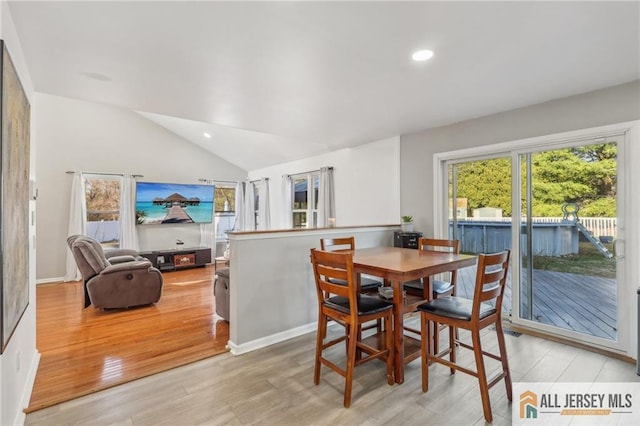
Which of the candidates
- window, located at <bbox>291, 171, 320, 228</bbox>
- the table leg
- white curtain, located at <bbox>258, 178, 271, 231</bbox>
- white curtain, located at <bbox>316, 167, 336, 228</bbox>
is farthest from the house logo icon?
white curtain, located at <bbox>258, 178, 271, 231</bbox>

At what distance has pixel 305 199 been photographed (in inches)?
267

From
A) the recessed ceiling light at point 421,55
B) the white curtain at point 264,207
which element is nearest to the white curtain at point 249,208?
the white curtain at point 264,207

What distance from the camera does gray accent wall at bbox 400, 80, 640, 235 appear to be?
2742mm

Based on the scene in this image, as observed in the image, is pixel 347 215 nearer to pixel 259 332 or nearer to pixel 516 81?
pixel 259 332

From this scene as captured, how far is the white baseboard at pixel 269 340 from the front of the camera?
9.41 feet

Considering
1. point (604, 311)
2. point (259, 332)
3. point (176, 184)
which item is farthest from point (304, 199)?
point (604, 311)

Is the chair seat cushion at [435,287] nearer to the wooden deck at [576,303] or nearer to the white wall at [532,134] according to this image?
the wooden deck at [576,303]

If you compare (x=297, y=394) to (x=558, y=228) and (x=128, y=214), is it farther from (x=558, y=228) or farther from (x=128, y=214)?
(x=128, y=214)

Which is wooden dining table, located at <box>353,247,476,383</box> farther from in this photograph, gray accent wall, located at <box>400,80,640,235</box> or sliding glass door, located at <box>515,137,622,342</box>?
gray accent wall, located at <box>400,80,640,235</box>

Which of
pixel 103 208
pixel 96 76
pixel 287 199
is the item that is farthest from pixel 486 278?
pixel 103 208

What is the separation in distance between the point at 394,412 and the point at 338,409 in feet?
1.18

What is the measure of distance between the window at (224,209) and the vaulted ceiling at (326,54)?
4.68 metres

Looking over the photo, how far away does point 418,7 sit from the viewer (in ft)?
5.67

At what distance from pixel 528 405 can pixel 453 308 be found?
31.7 inches
